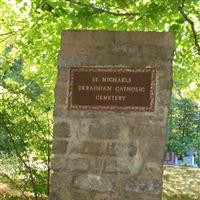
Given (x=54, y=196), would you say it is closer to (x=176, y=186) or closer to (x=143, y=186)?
(x=143, y=186)

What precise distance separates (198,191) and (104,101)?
598 cm

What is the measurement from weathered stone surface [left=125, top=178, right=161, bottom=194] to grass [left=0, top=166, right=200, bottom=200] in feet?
9.49

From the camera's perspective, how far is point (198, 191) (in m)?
10.0

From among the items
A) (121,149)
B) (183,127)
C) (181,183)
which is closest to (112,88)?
(121,149)

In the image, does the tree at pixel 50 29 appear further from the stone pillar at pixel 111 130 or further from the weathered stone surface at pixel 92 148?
the weathered stone surface at pixel 92 148

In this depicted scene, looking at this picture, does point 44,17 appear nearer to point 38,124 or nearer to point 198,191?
point 38,124

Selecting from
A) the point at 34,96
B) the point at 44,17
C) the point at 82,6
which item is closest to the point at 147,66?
the point at 82,6

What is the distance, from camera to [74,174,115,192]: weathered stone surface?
4762mm

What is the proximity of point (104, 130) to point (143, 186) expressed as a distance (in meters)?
0.70

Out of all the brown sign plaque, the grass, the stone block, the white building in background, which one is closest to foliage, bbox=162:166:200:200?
the grass

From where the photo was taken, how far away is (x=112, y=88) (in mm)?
4785

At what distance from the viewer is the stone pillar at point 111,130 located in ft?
15.4

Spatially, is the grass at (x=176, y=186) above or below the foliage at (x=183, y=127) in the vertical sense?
below

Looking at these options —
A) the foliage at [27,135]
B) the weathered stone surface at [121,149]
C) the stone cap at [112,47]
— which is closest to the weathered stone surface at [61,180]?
the weathered stone surface at [121,149]
